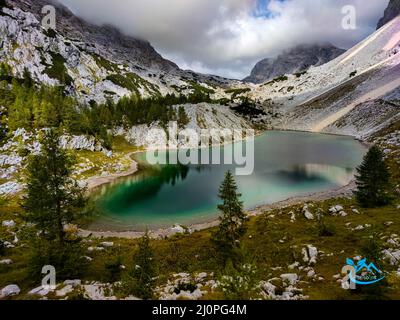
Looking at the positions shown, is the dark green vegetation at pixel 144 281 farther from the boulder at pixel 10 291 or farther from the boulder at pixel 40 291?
the boulder at pixel 10 291

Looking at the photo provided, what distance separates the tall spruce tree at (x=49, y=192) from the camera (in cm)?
2342

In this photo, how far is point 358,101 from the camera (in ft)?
552

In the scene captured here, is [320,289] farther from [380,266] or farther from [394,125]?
[394,125]

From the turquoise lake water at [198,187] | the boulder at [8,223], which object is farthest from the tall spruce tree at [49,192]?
the turquoise lake water at [198,187]

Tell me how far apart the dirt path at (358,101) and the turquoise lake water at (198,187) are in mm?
83608

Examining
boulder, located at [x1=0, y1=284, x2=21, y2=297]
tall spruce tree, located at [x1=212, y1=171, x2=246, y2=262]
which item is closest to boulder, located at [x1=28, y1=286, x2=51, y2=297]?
boulder, located at [x1=0, y1=284, x2=21, y2=297]

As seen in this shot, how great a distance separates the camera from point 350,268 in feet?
64.3

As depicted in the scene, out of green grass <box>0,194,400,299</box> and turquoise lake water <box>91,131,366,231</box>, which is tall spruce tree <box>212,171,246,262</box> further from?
turquoise lake water <box>91,131,366,231</box>

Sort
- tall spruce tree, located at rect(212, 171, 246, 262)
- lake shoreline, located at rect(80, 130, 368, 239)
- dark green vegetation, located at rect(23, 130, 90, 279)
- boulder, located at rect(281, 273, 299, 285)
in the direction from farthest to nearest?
lake shoreline, located at rect(80, 130, 368, 239), tall spruce tree, located at rect(212, 171, 246, 262), dark green vegetation, located at rect(23, 130, 90, 279), boulder, located at rect(281, 273, 299, 285)

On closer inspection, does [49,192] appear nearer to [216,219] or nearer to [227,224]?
[227,224]

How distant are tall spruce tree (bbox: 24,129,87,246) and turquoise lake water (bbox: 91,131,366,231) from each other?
20.3 m

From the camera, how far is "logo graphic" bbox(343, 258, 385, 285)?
48.3 feet
